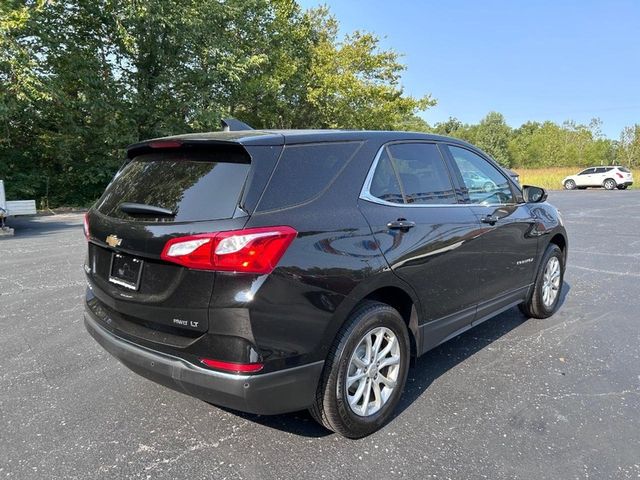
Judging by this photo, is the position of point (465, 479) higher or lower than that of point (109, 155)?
lower

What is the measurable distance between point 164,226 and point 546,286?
153 inches

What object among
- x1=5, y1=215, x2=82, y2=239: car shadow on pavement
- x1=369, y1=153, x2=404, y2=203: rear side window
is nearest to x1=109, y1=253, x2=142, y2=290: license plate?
x1=369, y1=153, x2=404, y2=203: rear side window

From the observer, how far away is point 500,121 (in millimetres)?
88625

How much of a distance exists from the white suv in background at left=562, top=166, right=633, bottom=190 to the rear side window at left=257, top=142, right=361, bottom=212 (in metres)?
36.5

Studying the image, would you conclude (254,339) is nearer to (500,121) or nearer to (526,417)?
(526,417)

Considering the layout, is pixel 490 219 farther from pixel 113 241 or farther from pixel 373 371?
pixel 113 241

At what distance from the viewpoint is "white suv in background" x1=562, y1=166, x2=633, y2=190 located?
3266 centimetres

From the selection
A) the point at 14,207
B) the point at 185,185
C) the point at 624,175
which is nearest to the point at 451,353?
the point at 185,185

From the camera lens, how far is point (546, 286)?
15.4 ft

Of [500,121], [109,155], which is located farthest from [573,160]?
[109,155]

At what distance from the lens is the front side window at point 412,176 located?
293 cm

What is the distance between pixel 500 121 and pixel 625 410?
94.5 m

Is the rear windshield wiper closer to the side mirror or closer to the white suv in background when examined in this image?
the side mirror

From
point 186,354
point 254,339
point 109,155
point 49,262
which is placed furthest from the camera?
point 109,155
